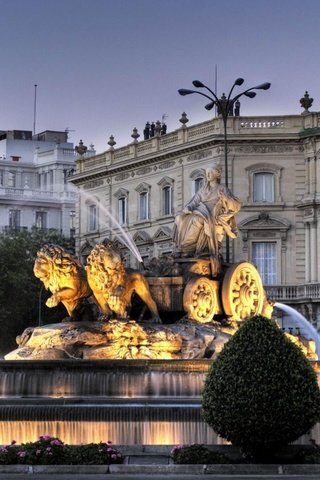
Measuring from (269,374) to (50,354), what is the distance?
6570 mm

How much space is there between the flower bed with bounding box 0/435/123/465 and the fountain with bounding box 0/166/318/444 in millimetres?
1857

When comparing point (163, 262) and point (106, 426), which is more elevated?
point (163, 262)

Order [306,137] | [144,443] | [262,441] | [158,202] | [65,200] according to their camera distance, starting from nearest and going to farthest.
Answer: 1. [262,441]
2. [144,443]
3. [306,137]
4. [158,202]
5. [65,200]

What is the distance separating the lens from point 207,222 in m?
32.3

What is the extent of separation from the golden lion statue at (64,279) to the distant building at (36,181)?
71.6m

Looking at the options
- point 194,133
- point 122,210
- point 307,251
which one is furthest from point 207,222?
point 122,210

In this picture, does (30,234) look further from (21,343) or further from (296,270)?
(21,343)

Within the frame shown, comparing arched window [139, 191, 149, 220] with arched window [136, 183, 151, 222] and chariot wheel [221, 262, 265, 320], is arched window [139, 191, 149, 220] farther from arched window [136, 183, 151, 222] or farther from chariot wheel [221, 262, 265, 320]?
chariot wheel [221, 262, 265, 320]

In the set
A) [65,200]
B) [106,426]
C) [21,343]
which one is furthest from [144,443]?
[65,200]

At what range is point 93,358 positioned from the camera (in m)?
30.2

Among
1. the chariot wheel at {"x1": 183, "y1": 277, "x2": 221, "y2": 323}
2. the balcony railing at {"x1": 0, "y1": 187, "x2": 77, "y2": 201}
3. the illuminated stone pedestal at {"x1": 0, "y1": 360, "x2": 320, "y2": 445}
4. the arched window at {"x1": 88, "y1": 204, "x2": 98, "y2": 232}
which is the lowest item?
the illuminated stone pedestal at {"x1": 0, "y1": 360, "x2": 320, "y2": 445}

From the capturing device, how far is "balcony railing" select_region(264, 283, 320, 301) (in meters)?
79.3

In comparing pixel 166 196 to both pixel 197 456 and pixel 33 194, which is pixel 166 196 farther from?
pixel 197 456

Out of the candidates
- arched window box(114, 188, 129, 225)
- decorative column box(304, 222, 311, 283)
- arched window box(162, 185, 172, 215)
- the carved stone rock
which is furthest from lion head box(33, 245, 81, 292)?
arched window box(114, 188, 129, 225)
